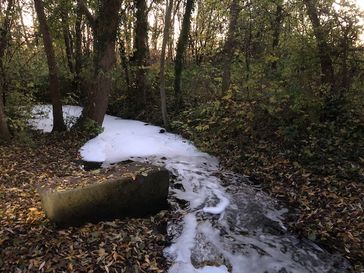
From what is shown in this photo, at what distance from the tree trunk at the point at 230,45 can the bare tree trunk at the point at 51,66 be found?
17.8ft

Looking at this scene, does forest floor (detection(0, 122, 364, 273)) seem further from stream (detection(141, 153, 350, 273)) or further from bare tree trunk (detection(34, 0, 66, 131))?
bare tree trunk (detection(34, 0, 66, 131))

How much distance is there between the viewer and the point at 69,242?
4.97 metres

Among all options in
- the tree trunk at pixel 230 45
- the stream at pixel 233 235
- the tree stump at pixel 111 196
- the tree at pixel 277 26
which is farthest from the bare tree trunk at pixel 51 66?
the tree at pixel 277 26

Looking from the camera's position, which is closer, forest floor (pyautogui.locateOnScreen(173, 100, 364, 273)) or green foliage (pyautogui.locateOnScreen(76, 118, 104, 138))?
forest floor (pyautogui.locateOnScreen(173, 100, 364, 273))

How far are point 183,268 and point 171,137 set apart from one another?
7328 millimetres

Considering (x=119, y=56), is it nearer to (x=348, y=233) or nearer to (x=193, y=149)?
(x=193, y=149)

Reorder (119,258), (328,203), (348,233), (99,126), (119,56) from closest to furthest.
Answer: (119,258), (348,233), (328,203), (99,126), (119,56)

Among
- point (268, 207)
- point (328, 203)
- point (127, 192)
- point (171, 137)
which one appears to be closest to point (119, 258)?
point (127, 192)

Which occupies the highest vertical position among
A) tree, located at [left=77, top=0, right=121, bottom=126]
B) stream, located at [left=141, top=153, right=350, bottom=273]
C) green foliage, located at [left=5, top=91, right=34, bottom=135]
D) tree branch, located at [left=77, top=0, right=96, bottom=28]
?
tree branch, located at [left=77, top=0, right=96, bottom=28]

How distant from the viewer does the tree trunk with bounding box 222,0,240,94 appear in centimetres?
1188

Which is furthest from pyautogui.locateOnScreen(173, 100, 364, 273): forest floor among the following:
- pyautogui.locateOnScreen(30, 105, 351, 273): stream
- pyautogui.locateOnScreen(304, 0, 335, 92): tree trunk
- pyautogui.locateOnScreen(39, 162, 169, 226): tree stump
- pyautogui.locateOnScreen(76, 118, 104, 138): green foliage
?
pyautogui.locateOnScreen(76, 118, 104, 138): green foliage

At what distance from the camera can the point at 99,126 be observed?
38.3 feet

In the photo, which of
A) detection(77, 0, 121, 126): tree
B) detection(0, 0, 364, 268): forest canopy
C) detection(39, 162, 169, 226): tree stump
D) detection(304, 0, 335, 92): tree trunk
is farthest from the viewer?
detection(77, 0, 121, 126): tree

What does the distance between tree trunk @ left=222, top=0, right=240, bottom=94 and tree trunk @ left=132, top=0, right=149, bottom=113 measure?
3657 mm
